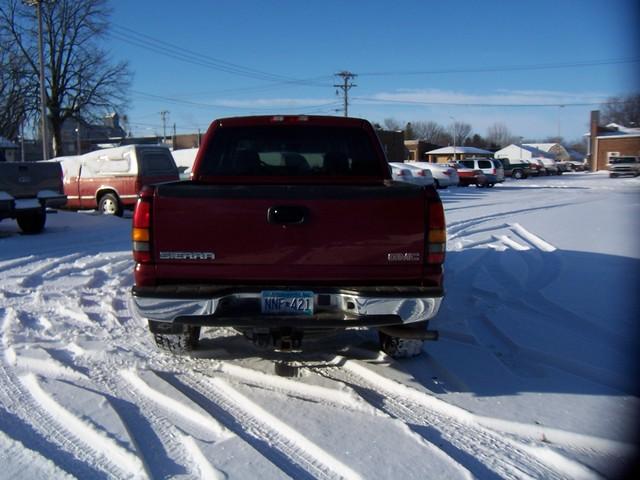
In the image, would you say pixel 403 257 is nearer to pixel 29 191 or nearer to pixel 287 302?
pixel 287 302

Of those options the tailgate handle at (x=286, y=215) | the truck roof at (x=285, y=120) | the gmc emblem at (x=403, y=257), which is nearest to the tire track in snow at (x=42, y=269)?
the truck roof at (x=285, y=120)

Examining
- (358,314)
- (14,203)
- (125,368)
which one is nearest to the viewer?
(358,314)

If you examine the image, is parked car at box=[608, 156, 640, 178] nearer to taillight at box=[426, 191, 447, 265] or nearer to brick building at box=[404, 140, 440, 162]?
brick building at box=[404, 140, 440, 162]

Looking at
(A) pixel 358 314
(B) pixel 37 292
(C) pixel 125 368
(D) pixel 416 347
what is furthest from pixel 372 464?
(B) pixel 37 292

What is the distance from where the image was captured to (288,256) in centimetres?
383

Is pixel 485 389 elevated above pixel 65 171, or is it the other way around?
pixel 65 171

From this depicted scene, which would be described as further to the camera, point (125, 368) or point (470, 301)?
point (470, 301)

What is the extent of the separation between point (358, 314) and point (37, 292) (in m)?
4.73

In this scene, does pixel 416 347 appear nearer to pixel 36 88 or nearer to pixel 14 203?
pixel 14 203

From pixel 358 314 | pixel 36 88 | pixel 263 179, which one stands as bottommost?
pixel 358 314

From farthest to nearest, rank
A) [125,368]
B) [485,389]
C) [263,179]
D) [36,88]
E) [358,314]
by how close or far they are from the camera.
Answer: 1. [36,88]
2. [263,179]
3. [125,368]
4. [485,389]
5. [358,314]

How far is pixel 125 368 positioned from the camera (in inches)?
180

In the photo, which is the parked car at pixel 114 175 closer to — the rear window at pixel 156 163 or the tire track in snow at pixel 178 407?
the rear window at pixel 156 163

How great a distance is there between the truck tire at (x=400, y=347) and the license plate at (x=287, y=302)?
44.4 inches
